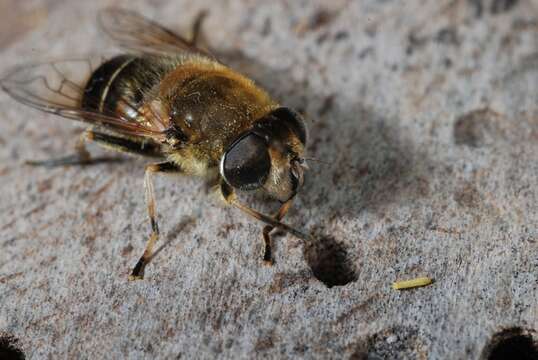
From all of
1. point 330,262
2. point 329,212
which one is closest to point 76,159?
point 329,212

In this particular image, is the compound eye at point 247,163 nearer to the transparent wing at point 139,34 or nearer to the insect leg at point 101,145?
the insect leg at point 101,145

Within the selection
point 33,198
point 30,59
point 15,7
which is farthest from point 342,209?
point 15,7

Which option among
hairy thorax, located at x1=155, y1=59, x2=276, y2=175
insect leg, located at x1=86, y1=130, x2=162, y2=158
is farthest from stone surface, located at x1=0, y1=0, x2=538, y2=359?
hairy thorax, located at x1=155, y1=59, x2=276, y2=175

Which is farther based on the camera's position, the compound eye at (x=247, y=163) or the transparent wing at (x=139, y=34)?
the transparent wing at (x=139, y=34)

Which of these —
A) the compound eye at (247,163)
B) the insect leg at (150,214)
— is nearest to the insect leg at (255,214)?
the compound eye at (247,163)

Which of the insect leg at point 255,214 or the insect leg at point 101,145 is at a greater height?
the insect leg at point 255,214

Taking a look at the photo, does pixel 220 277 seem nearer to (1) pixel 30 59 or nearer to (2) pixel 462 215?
(2) pixel 462 215

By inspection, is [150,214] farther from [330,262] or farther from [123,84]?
[330,262]
